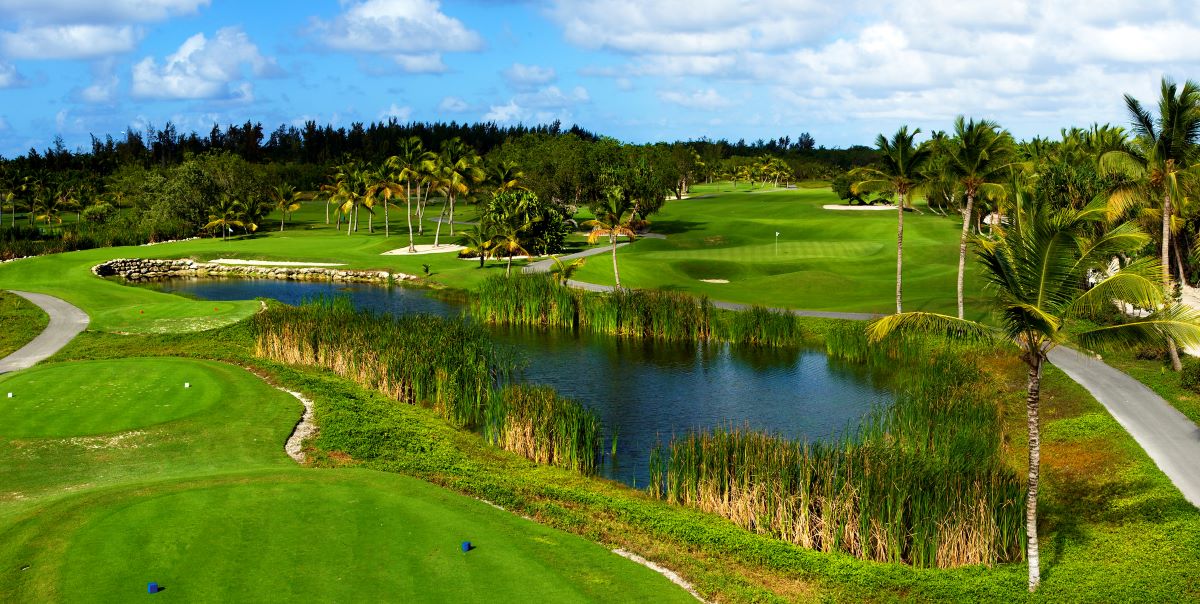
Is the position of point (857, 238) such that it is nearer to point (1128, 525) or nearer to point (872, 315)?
point (872, 315)

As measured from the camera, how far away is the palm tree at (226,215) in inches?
3850

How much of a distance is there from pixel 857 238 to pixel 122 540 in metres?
84.8

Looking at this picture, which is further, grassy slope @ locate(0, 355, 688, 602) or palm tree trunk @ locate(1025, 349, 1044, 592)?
palm tree trunk @ locate(1025, 349, 1044, 592)

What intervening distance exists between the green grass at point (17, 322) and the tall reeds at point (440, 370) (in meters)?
9.29

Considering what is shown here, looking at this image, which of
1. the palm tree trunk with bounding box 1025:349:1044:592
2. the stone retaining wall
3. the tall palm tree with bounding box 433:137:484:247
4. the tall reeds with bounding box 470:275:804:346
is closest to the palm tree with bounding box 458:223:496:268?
the stone retaining wall

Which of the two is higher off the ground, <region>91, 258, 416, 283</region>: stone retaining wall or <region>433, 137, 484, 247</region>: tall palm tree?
<region>433, 137, 484, 247</region>: tall palm tree

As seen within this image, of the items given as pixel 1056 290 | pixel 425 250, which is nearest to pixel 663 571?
pixel 1056 290

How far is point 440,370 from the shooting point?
3167 centimetres

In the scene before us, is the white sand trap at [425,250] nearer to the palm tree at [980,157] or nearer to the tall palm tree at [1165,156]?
the palm tree at [980,157]

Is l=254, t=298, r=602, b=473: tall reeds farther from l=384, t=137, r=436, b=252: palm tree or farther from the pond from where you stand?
l=384, t=137, r=436, b=252: palm tree

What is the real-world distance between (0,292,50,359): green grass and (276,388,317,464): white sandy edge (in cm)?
1602

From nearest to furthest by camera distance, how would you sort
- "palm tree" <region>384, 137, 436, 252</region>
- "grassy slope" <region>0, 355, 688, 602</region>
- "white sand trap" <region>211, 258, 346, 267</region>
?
1. "grassy slope" <region>0, 355, 688, 602</region>
2. "white sand trap" <region>211, 258, 346, 267</region>
3. "palm tree" <region>384, 137, 436, 252</region>

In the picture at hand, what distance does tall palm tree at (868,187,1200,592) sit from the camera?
608 inches

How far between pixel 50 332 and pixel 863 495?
118ft
